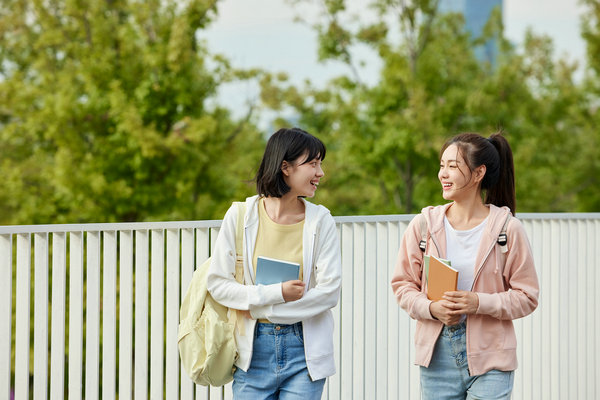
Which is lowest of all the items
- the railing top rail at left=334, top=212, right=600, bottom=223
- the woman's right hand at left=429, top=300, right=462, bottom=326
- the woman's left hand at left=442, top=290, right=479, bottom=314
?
the woman's right hand at left=429, top=300, right=462, bottom=326

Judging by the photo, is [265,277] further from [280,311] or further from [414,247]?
[414,247]

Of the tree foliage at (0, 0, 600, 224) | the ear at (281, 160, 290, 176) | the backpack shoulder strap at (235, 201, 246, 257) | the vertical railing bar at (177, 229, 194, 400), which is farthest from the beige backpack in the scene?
the tree foliage at (0, 0, 600, 224)

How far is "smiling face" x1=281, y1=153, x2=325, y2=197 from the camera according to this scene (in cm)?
252

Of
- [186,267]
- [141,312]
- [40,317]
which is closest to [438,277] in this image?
[186,267]

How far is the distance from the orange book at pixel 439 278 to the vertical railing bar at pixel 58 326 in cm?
163

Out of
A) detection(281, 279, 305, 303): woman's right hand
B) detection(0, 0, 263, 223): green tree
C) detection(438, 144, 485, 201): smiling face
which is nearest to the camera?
detection(281, 279, 305, 303): woman's right hand

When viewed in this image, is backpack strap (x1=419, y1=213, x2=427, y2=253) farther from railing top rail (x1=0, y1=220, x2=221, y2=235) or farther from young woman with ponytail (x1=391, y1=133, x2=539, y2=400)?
railing top rail (x1=0, y1=220, x2=221, y2=235)

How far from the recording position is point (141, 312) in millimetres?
3387

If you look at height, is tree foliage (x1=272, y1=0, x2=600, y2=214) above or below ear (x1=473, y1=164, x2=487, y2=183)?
above

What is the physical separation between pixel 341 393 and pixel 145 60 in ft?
41.9

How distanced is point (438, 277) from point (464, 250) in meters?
0.19

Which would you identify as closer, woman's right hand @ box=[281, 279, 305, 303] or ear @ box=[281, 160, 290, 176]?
woman's right hand @ box=[281, 279, 305, 303]

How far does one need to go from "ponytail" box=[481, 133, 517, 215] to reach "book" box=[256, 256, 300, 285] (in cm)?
85

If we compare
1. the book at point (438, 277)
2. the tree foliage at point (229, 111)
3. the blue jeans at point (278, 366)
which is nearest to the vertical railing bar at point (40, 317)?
the blue jeans at point (278, 366)
